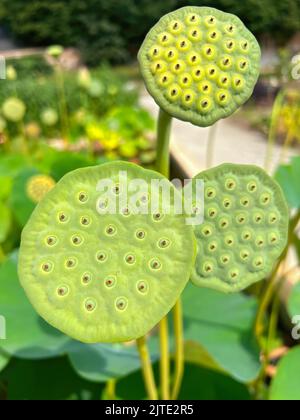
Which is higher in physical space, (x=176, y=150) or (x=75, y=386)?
(x=75, y=386)

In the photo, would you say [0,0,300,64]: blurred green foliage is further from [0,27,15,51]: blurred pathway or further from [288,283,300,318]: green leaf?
[288,283,300,318]: green leaf

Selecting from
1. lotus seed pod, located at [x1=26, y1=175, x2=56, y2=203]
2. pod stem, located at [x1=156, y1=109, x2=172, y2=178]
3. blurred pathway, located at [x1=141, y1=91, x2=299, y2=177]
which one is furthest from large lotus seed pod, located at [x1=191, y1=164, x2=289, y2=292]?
blurred pathway, located at [x1=141, y1=91, x2=299, y2=177]

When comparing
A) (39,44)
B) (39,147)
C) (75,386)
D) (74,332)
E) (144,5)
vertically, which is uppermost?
(74,332)

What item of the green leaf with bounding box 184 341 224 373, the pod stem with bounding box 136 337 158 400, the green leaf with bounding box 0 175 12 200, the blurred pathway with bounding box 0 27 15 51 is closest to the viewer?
the pod stem with bounding box 136 337 158 400

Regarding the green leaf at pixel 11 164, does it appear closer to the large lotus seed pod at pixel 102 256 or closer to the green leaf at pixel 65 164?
the green leaf at pixel 65 164
